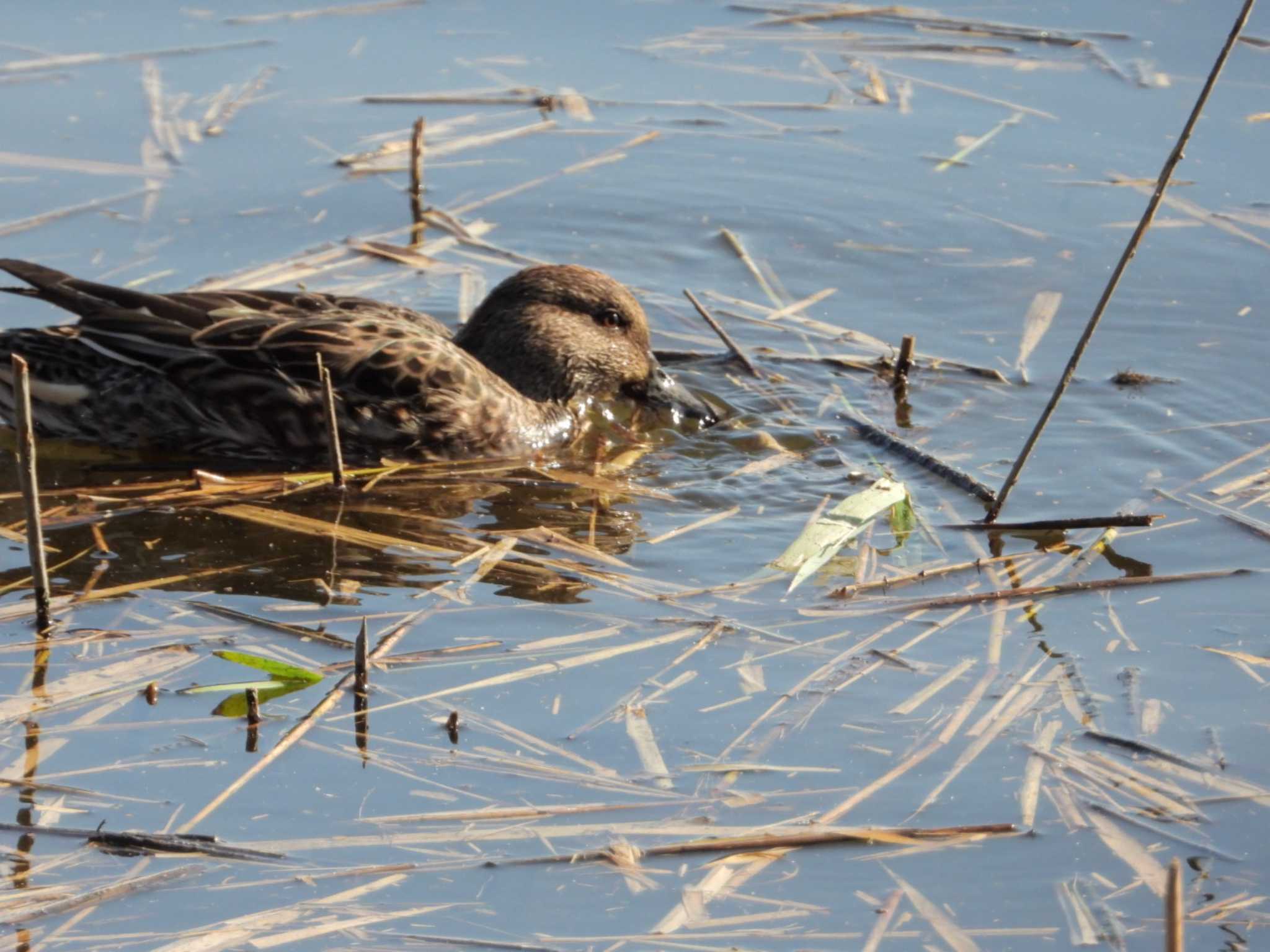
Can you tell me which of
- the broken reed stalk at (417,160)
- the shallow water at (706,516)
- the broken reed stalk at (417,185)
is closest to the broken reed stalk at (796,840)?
the shallow water at (706,516)

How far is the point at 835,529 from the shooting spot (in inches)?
234

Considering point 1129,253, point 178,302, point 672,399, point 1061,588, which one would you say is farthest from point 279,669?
point 672,399

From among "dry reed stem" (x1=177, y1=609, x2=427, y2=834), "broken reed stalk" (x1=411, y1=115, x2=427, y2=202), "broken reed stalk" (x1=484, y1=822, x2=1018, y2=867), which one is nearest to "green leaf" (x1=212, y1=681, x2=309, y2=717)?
"dry reed stem" (x1=177, y1=609, x2=427, y2=834)

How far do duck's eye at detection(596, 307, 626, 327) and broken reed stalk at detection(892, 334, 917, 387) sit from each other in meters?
1.25

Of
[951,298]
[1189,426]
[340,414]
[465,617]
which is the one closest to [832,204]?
[951,298]

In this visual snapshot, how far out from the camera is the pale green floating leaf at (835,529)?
224 inches

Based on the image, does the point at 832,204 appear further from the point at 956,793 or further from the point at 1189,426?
the point at 956,793

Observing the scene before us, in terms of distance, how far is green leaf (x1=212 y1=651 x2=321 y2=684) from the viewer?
4816mm

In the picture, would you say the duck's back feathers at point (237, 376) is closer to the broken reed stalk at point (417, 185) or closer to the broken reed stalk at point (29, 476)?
the broken reed stalk at point (417, 185)

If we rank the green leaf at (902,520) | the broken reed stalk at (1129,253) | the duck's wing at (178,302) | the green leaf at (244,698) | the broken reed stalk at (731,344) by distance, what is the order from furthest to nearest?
the broken reed stalk at (731,344) < the duck's wing at (178,302) < the green leaf at (902,520) < the broken reed stalk at (1129,253) < the green leaf at (244,698)

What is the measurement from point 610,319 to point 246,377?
175cm

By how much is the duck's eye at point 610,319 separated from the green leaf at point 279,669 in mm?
3335

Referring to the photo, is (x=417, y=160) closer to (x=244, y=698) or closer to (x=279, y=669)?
(x=279, y=669)

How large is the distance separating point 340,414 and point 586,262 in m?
2.25
